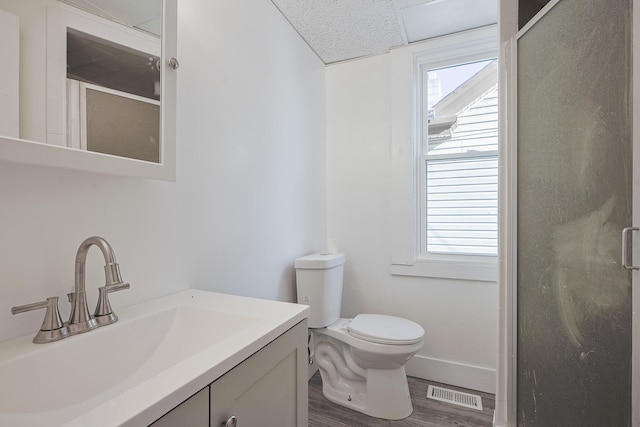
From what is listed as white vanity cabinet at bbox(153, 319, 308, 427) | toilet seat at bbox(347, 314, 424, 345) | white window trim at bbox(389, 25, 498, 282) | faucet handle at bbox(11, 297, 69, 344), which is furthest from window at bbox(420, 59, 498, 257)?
faucet handle at bbox(11, 297, 69, 344)

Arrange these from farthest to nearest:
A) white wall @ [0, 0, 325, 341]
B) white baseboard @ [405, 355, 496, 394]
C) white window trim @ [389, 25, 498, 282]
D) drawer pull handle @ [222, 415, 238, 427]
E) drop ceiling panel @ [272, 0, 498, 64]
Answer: white window trim @ [389, 25, 498, 282] < white baseboard @ [405, 355, 496, 394] < drop ceiling panel @ [272, 0, 498, 64] < white wall @ [0, 0, 325, 341] < drawer pull handle @ [222, 415, 238, 427]

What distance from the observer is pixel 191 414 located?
519 mm

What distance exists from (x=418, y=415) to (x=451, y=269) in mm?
867

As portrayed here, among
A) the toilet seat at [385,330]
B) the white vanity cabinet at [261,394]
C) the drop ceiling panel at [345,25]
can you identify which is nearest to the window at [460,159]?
the drop ceiling panel at [345,25]

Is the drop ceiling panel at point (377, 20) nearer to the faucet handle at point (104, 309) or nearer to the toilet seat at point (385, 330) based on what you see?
the faucet handle at point (104, 309)

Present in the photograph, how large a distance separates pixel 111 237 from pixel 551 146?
4.81 ft

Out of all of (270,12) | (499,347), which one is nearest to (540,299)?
(499,347)

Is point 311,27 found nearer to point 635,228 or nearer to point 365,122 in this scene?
point 365,122

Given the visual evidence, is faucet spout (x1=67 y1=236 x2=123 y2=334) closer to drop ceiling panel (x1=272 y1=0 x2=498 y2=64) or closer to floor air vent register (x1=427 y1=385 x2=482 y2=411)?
drop ceiling panel (x1=272 y1=0 x2=498 y2=64)

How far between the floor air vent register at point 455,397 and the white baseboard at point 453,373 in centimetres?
8

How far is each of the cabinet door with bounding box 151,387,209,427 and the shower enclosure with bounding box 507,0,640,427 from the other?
1020 millimetres

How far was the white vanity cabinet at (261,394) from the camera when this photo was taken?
1.76ft

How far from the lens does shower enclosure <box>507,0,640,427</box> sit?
0.78m

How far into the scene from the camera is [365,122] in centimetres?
220
